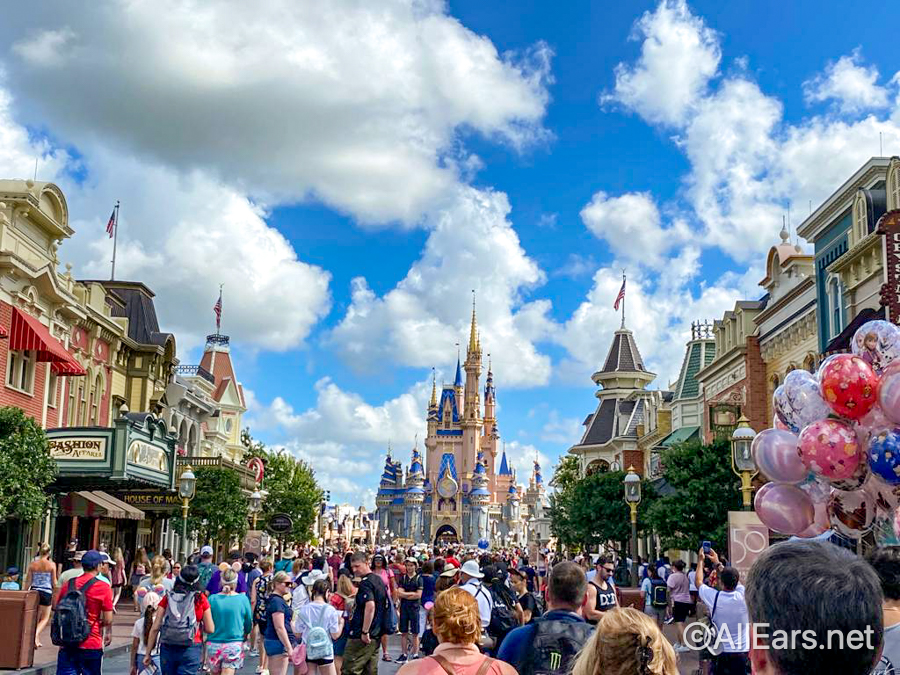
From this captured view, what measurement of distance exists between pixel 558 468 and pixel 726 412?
59.6 m

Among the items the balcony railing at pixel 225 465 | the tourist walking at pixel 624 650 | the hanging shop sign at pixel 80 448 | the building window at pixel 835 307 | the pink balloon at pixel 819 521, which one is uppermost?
the building window at pixel 835 307

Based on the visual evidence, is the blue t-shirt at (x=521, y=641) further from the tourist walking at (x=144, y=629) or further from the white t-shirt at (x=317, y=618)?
the tourist walking at (x=144, y=629)

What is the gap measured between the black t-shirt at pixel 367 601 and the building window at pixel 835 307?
19397mm

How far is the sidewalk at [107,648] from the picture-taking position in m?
15.6

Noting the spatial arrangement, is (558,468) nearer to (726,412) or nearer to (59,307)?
(726,412)

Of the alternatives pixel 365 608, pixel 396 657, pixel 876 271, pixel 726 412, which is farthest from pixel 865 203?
pixel 365 608

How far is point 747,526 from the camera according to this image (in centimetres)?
1595

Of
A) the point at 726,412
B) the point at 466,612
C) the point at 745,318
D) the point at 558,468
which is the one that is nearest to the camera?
the point at 466,612

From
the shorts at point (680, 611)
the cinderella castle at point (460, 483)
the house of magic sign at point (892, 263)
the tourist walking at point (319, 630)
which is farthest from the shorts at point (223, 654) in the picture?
the cinderella castle at point (460, 483)

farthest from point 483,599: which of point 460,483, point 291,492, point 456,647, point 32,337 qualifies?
point 460,483

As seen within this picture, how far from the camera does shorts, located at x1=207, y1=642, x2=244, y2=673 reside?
12.0 m

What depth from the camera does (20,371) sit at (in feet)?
91.0

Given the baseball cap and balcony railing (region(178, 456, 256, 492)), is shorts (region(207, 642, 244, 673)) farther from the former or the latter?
balcony railing (region(178, 456, 256, 492))

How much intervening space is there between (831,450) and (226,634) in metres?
7.49
